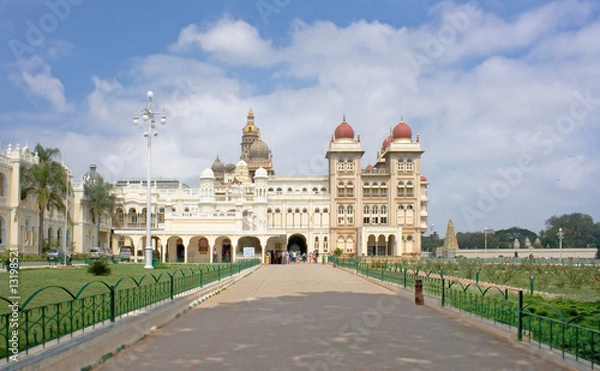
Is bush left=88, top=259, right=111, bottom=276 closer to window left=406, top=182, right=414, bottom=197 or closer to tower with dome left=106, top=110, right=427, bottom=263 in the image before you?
tower with dome left=106, top=110, right=427, bottom=263

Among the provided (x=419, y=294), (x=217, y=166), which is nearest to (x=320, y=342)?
(x=419, y=294)

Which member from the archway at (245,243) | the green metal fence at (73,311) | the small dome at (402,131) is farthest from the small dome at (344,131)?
the green metal fence at (73,311)

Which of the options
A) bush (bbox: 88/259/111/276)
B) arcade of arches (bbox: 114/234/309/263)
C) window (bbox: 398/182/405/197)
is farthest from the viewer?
window (bbox: 398/182/405/197)

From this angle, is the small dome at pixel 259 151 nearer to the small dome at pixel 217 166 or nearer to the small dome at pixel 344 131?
the small dome at pixel 217 166

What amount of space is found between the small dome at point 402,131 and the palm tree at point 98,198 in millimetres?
31808

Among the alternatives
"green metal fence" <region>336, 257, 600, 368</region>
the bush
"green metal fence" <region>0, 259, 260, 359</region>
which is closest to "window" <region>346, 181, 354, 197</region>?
the bush

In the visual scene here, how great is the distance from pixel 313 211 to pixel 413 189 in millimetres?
11506

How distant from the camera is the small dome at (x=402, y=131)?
66.8m

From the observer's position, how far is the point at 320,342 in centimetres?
931

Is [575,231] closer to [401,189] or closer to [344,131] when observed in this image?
[401,189]

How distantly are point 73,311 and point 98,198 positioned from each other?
46877mm

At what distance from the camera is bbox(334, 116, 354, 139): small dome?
222 feet

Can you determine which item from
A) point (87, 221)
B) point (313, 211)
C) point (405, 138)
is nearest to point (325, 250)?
point (313, 211)

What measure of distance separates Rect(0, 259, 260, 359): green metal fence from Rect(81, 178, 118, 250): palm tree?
37148 millimetres
